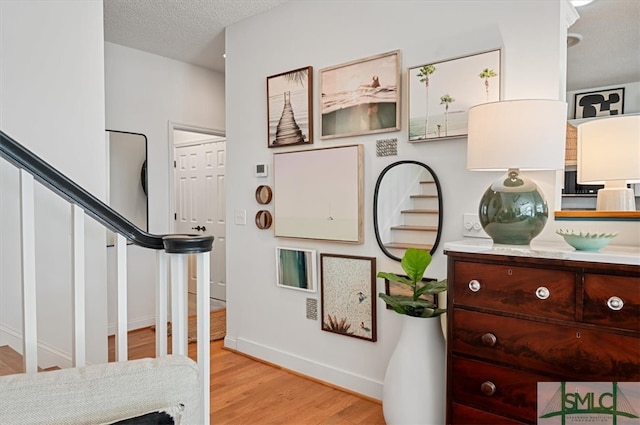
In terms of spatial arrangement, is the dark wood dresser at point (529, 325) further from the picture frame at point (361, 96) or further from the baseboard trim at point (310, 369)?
the picture frame at point (361, 96)

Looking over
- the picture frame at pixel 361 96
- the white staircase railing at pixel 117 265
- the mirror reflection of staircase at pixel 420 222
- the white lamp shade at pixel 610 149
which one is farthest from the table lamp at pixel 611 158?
the white staircase railing at pixel 117 265

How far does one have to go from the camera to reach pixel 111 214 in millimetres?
1425

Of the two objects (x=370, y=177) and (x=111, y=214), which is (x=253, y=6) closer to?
(x=370, y=177)

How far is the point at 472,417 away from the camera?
1769 millimetres

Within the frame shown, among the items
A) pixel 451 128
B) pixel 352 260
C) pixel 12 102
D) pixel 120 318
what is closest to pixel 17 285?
pixel 12 102

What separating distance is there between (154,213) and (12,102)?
2189 millimetres

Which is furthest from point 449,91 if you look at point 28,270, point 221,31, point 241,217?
point 221,31

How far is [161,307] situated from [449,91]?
181 centimetres

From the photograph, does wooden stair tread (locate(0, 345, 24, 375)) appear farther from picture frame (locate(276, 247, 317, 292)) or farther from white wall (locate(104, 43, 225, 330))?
white wall (locate(104, 43, 225, 330))

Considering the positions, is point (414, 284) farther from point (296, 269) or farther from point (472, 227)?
point (296, 269)

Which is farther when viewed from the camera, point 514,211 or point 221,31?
point 221,31

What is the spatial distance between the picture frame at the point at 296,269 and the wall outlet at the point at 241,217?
45 cm

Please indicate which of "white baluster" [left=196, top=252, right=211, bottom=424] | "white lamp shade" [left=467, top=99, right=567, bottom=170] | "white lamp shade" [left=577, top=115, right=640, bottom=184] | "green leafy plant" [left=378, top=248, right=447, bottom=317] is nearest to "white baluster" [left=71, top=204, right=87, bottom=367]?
"white baluster" [left=196, top=252, right=211, bottom=424]

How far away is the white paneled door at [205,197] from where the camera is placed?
5.05 meters
